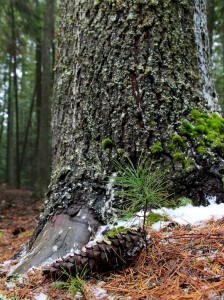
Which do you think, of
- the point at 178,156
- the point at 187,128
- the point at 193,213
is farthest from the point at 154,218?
the point at 187,128

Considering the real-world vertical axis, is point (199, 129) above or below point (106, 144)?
above

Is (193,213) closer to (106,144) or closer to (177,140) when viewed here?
(177,140)

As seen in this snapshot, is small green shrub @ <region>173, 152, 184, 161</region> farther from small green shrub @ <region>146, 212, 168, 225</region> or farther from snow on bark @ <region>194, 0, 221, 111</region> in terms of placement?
snow on bark @ <region>194, 0, 221, 111</region>

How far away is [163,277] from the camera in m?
1.47

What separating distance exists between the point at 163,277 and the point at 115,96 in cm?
137

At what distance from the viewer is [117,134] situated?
2320 mm

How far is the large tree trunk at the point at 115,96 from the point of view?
7.47ft

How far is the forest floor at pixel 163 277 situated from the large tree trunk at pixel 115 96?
0.42 m

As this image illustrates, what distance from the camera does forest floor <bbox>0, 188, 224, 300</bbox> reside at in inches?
52.0

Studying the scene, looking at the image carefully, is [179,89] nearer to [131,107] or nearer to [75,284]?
[131,107]

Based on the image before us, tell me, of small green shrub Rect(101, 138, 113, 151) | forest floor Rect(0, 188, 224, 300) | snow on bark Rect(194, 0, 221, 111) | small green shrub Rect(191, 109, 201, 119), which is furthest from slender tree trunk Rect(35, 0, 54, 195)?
forest floor Rect(0, 188, 224, 300)

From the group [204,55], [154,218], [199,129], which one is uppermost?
[204,55]

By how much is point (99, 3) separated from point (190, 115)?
1.17 meters

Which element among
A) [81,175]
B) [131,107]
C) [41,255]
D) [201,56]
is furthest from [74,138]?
[201,56]
